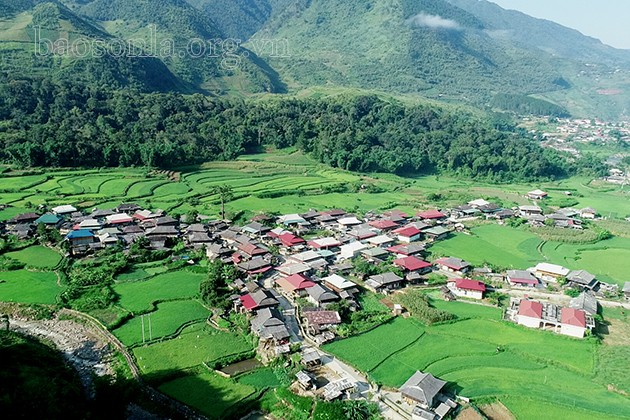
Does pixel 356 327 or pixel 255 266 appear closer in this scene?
pixel 356 327

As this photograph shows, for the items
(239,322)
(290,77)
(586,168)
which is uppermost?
(290,77)

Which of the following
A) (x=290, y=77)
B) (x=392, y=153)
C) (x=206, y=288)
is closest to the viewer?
(x=206, y=288)

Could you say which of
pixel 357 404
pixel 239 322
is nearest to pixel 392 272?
pixel 239 322

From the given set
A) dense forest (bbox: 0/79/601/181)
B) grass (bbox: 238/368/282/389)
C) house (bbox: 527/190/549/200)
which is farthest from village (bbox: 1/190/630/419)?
dense forest (bbox: 0/79/601/181)

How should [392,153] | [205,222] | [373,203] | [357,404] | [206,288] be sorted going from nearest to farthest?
[357,404] → [206,288] → [205,222] → [373,203] → [392,153]

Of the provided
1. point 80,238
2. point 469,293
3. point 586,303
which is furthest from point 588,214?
point 80,238

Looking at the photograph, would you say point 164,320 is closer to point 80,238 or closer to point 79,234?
point 80,238

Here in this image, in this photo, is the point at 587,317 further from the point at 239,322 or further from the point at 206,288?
the point at 206,288

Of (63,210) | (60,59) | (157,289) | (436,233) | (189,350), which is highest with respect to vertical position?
(60,59)

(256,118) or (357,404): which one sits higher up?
(256,118)
